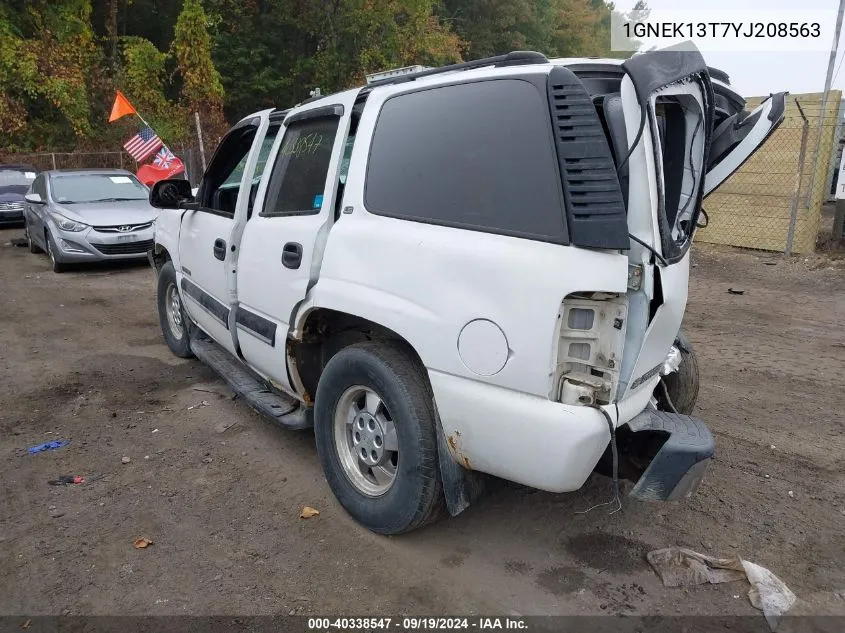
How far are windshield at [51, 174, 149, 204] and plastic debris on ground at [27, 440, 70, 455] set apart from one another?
7556 mm

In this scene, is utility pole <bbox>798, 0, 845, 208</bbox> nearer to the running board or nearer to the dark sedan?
the running board

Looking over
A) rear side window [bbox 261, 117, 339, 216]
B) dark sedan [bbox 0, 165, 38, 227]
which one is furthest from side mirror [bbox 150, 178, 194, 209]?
dark sedan [bbox 0, 165, 38, 227]

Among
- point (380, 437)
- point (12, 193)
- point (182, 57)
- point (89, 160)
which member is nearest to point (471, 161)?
point (380, 437)

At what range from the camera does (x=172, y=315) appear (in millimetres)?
6016

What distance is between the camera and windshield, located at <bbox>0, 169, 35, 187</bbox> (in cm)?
1577

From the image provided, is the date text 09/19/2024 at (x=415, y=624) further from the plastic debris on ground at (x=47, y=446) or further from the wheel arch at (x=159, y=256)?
the wheel arch at (x=159, y=256)

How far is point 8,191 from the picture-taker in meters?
15.7

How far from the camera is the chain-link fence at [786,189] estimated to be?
32.6 feet

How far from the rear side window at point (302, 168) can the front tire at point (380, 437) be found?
94 centimetres

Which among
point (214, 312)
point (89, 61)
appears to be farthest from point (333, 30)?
point (214, 312)

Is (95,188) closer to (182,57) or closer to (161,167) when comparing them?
(161,167)

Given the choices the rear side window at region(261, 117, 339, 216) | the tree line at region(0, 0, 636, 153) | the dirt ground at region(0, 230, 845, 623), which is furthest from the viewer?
the tree line at region(0, 0, 636, 153)

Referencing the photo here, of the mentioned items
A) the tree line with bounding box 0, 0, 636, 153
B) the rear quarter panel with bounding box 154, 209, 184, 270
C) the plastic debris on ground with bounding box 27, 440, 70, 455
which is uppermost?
the tree line with bounding box 0, 0, 636, 153

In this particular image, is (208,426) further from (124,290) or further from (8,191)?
(8,191)
